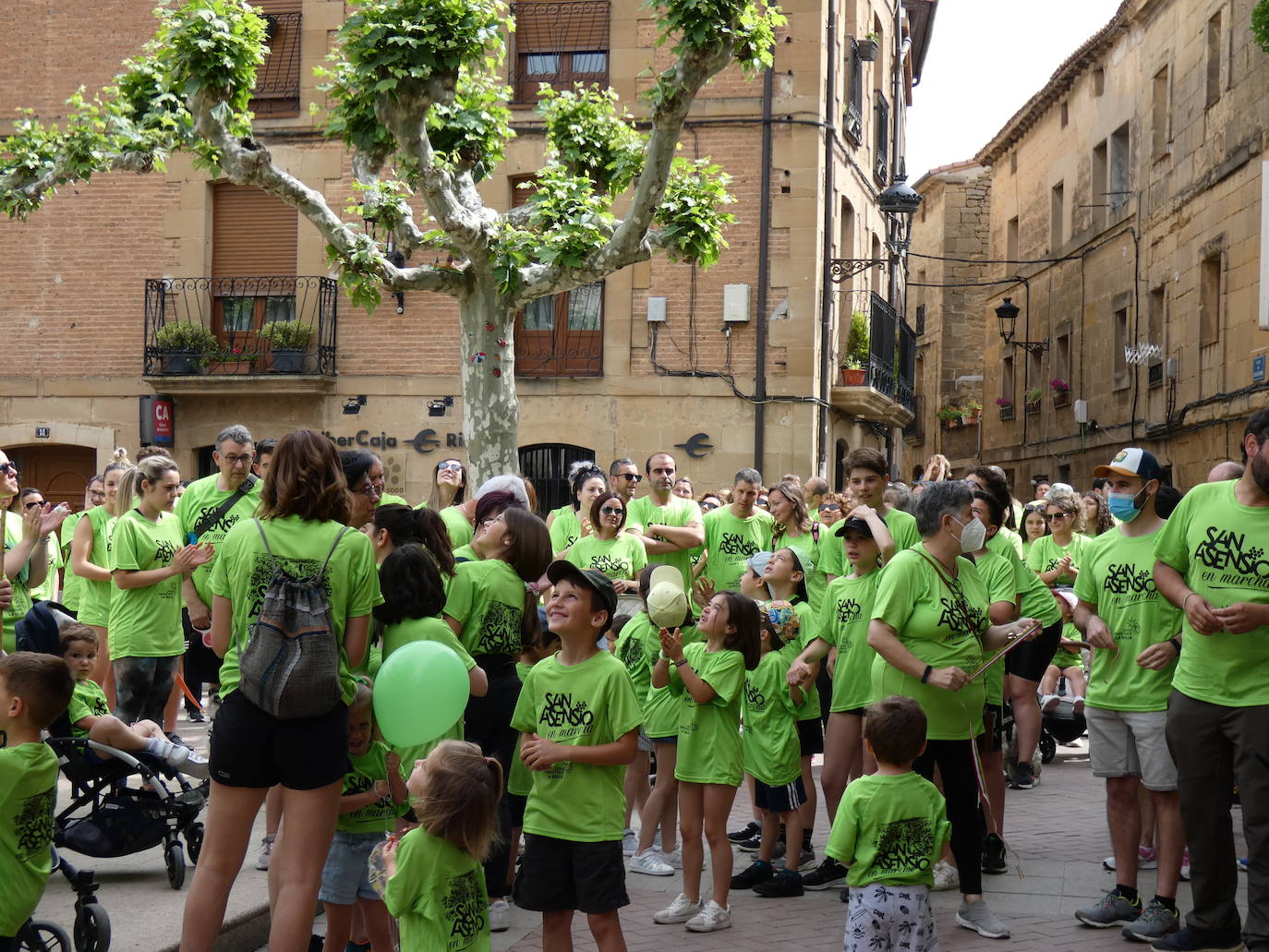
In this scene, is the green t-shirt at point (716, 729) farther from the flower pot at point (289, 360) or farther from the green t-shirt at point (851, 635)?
the flower pot at point (289, 360)

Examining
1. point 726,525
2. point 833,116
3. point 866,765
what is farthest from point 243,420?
point 866,765

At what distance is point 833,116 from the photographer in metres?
19.1

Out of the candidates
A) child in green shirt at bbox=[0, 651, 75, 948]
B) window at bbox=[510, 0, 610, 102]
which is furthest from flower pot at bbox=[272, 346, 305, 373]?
child in green shirt at bbox=[0, 651, 75, 948]

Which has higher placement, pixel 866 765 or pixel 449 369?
pixel 449 369

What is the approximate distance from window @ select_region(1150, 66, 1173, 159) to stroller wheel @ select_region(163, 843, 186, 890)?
21508mm

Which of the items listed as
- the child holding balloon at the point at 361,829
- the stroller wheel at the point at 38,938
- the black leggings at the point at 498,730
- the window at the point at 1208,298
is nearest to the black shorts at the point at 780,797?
the black leggings at the point at 498,730

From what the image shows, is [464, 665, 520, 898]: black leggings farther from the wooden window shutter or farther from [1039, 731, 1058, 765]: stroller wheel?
the wooden window shutter

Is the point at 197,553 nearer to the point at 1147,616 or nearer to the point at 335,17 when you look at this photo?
the point at 1147,616

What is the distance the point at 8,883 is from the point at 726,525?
5.45 meters

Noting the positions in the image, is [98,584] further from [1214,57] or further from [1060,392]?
[1060,392]

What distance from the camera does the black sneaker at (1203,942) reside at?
554 cm

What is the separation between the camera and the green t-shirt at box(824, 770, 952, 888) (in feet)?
16.2

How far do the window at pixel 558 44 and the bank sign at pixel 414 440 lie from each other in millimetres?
4603

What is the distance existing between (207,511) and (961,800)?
4.15 m
